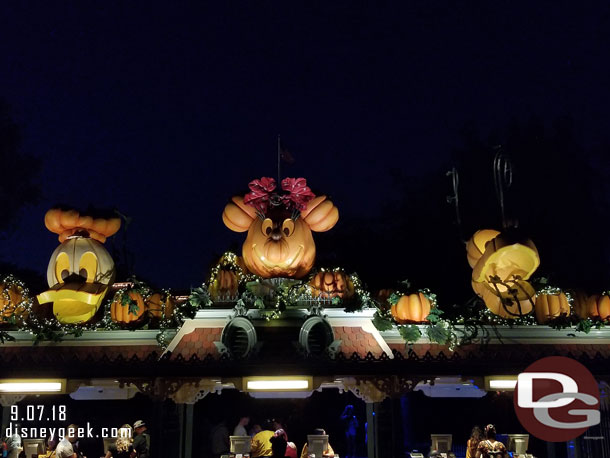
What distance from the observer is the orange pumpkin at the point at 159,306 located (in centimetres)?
1520

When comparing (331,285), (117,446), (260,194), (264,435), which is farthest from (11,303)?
(331,285)

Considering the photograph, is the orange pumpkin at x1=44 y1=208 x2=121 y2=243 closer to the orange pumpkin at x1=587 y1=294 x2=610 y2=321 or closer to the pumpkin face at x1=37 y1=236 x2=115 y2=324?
the pumpkin face at x1=37 y1=236 x2=115 y2=324

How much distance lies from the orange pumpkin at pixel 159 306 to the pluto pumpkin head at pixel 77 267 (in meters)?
0.99

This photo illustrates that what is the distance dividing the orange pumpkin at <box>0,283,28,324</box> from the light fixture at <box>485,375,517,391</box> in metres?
9.57

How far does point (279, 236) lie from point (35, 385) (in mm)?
5465

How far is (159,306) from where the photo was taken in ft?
50.3

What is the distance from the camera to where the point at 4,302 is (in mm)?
15016

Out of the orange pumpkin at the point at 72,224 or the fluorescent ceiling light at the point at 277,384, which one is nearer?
the fluorescent ceiling light at the point at 277,384

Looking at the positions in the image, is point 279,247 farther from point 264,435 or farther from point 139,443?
point 139,443

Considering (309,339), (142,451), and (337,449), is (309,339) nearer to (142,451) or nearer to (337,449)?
(142,451)

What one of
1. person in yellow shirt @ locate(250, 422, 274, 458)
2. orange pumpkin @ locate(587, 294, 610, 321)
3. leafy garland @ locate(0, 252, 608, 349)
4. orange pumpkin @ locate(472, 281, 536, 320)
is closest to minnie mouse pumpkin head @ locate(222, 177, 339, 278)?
leafy garland @ locate(0, 252, 608, 349)

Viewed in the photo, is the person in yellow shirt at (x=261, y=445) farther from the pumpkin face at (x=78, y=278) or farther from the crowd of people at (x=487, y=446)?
the pumpkin face at (x=78, y=278)

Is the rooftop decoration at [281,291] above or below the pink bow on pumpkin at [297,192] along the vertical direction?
below

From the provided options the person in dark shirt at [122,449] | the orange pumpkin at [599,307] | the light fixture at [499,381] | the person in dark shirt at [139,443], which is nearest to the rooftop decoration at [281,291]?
the orange pumpkin at [599,307]
